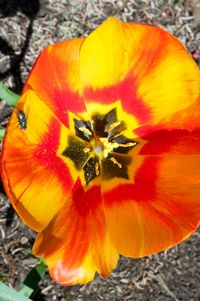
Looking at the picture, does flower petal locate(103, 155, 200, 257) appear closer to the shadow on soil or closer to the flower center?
the flower center

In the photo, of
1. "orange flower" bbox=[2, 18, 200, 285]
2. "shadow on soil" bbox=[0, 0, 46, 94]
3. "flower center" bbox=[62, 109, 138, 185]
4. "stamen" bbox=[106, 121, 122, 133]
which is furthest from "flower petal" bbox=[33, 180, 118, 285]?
"shadow on soil" bbox=[0, 0, 46, 94]

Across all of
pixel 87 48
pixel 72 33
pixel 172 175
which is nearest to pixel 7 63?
pixel 72 33

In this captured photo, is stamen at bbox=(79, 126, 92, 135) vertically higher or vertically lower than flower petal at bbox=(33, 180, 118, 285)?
higher

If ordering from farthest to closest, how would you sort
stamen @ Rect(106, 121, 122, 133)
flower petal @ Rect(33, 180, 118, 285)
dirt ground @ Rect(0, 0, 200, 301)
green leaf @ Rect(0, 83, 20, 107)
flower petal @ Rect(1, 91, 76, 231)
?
dirt ground @ Rect(0, 0, 200, 301) < stamen @ Rect(106, 121, 122, 133) < green leaf @ Rect(0, 83, 20, 107) < flower petal @ Rect(33, 180, 118, 285) < flower petal @ Rect(1, 91, 76, 231)

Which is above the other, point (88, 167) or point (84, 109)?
point (84, 109)

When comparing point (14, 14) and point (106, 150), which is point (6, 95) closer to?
point (106, 150)

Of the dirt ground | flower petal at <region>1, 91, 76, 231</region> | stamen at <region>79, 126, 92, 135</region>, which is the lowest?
the dirt ground

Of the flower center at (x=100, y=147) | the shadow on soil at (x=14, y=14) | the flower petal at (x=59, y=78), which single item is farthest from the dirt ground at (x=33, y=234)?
→ the flower petal at (x=59, y=78)

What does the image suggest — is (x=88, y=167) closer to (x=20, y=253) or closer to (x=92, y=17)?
(x=20, y=253)
